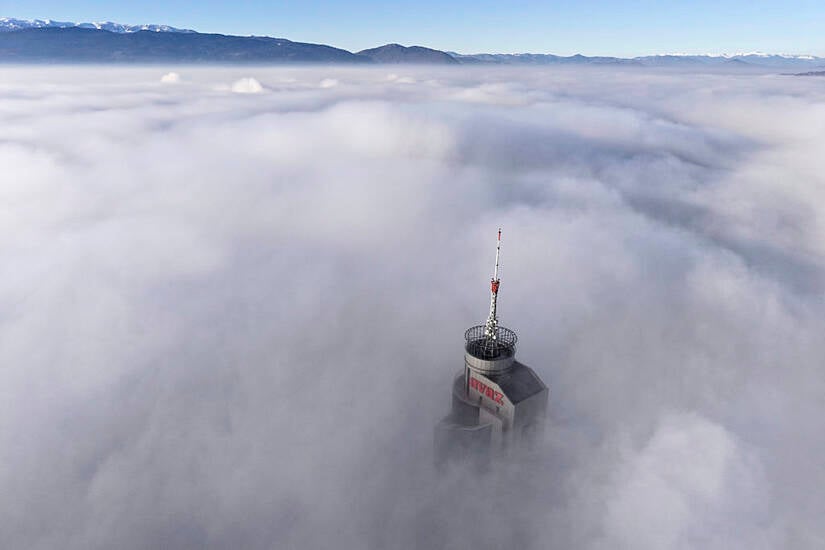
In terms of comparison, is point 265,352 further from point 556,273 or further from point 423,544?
point 556,273

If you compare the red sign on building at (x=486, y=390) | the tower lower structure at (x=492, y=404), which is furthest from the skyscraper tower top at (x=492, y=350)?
the red sign on building at (x=486, y=390)

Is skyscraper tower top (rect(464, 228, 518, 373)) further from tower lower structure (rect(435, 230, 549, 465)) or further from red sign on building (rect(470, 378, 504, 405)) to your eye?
red sign on building (rect(470, 378, 504, 405))

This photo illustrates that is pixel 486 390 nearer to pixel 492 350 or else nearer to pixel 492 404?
pixel 492 404

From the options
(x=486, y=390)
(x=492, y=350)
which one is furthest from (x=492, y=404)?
(x=492, y=350)

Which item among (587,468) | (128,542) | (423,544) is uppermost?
(587,468)

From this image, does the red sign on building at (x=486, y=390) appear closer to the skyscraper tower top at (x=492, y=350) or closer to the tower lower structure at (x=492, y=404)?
the tower lower structure at (x=492, y=404)

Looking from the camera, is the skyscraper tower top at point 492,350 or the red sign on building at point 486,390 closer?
the red sign on building at point 486,390

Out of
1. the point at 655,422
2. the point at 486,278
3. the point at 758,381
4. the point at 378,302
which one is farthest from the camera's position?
the point at 486,278

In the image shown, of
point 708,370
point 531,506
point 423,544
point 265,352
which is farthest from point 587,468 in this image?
point 265,352
